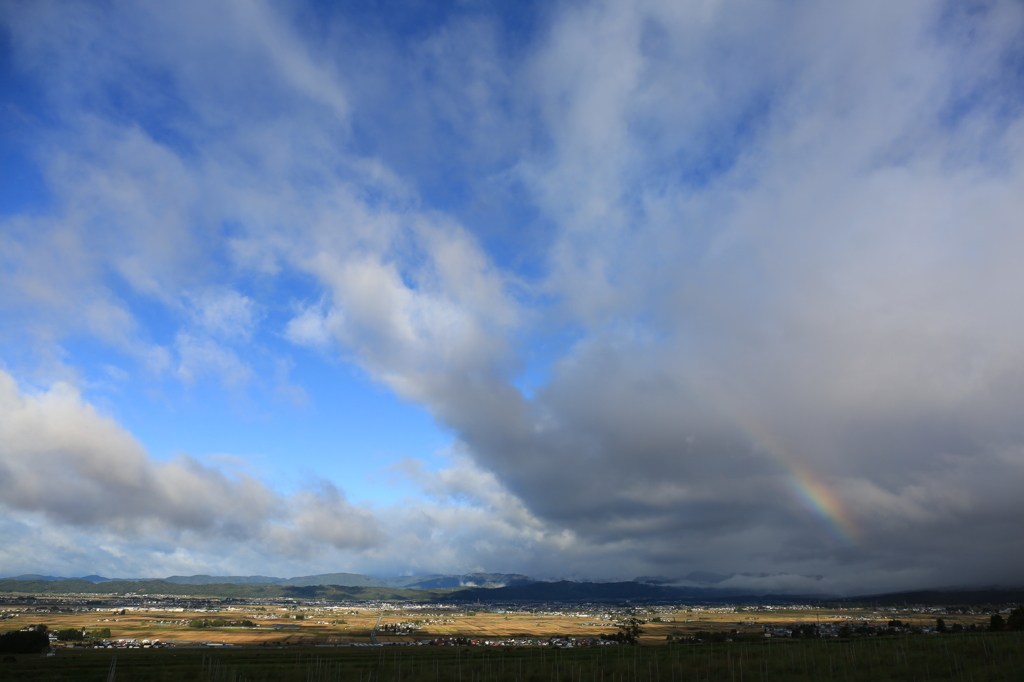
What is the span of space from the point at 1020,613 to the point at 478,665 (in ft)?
414

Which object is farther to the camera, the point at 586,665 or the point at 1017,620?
the point at 1017,620

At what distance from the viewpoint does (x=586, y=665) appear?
96.9 metres

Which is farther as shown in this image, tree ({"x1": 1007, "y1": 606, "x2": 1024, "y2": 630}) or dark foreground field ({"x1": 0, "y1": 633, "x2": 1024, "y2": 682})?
tree ({"x1": 1007, "y1": 606, "x2": 1024, "y2": 630})

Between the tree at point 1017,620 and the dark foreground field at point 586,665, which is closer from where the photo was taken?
the dark foreground field at point 586,665

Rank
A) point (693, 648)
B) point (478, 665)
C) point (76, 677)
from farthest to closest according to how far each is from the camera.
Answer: point (693, 648)
point (478, 665)
point (76, 677)

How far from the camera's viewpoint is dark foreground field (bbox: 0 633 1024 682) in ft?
239

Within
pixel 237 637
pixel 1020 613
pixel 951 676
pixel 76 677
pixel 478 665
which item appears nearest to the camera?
pixel 951 676

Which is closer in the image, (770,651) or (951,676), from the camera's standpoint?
(951,676)

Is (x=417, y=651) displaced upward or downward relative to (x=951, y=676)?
downward

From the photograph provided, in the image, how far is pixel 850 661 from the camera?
83000mm

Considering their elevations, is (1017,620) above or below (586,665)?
above

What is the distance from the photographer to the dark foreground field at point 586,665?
72.9 metres

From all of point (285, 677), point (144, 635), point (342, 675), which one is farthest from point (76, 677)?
point (144, 635)

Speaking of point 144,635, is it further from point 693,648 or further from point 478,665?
point 693,648
